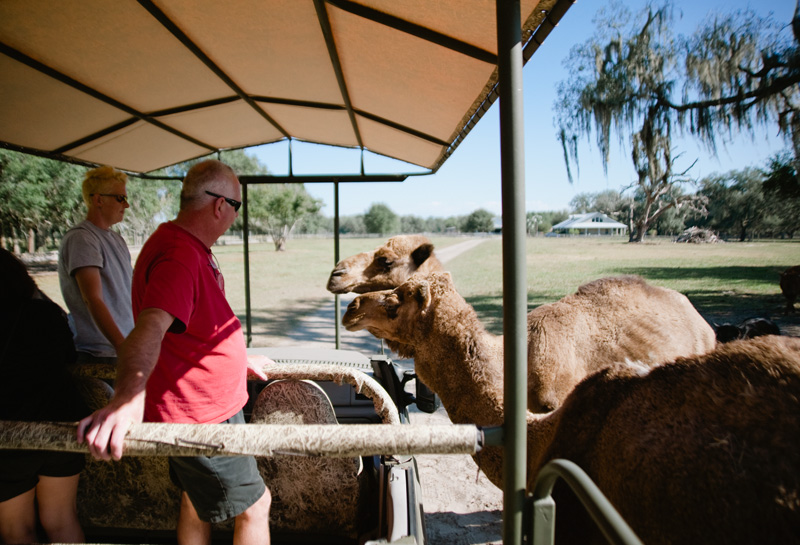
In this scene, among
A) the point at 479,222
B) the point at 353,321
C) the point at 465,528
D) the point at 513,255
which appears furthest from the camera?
the point at 479,222

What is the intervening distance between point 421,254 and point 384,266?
39cm

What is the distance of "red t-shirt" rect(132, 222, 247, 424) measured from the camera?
162 centimetres

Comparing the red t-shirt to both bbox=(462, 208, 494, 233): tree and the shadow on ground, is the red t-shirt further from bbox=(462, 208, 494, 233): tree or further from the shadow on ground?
bbox=(462, 208, 494, 233): tree

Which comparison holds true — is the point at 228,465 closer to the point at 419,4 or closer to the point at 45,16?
the point at 419,4

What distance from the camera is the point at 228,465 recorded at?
5.63ft

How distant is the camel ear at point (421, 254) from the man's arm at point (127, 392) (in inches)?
114

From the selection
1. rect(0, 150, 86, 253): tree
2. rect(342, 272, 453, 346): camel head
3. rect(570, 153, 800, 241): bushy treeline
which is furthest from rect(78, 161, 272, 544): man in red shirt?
rect(0, 150, 86, 253): tree

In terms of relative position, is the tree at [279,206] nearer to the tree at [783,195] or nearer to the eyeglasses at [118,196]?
the tree at [783,195]

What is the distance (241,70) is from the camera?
3.35 metres

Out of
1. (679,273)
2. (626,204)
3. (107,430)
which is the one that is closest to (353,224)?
(626,204)

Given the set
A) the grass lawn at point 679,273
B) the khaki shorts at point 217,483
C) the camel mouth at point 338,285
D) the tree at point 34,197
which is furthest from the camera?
the tree at point 34,197

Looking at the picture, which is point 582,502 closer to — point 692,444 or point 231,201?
point 692,444

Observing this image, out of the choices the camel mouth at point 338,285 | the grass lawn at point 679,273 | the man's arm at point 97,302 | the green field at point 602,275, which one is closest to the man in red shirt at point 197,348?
the man's arm at point 97,302

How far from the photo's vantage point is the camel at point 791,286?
12555 millimetres
